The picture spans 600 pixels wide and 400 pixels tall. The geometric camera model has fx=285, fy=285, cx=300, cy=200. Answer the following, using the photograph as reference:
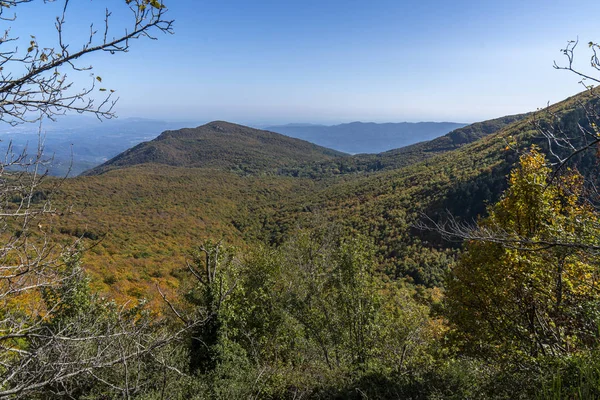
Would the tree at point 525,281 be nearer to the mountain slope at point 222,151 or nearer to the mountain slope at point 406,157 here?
the mountain slope at point 406,157

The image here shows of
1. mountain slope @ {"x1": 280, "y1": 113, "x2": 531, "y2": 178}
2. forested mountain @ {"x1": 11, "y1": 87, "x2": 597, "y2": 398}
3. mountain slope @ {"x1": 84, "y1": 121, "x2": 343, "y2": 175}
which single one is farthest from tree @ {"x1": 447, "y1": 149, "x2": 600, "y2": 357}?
mountain slope @ {"x1": 84, "y1": 121, "x2": 343, "y2": 175}

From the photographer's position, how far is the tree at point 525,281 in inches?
241

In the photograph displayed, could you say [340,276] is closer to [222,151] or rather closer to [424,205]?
[424,205]

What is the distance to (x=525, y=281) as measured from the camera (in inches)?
277

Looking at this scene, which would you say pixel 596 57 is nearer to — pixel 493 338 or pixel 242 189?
pixel 493 338

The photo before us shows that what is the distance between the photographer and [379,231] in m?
35.5

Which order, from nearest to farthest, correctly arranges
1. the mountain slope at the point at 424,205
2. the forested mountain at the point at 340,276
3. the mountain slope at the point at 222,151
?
the forested mountain at the point at 340,276 → the mountain slope at the point at 424,205 → the mountain slope at the point at 222,151

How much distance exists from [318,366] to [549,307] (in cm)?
656

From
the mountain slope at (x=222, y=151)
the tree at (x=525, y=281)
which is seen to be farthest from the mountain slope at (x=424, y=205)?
the mountain slope at (x=222, y=151)

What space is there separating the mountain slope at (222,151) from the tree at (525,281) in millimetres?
99868

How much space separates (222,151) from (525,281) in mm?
127621

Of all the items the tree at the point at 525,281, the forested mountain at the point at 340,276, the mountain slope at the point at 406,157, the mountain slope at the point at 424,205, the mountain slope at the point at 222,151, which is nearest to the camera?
the tree at the point at 525,281

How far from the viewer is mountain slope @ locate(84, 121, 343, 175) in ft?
370

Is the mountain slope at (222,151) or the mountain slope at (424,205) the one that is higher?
the mountain slope at (222,151)
